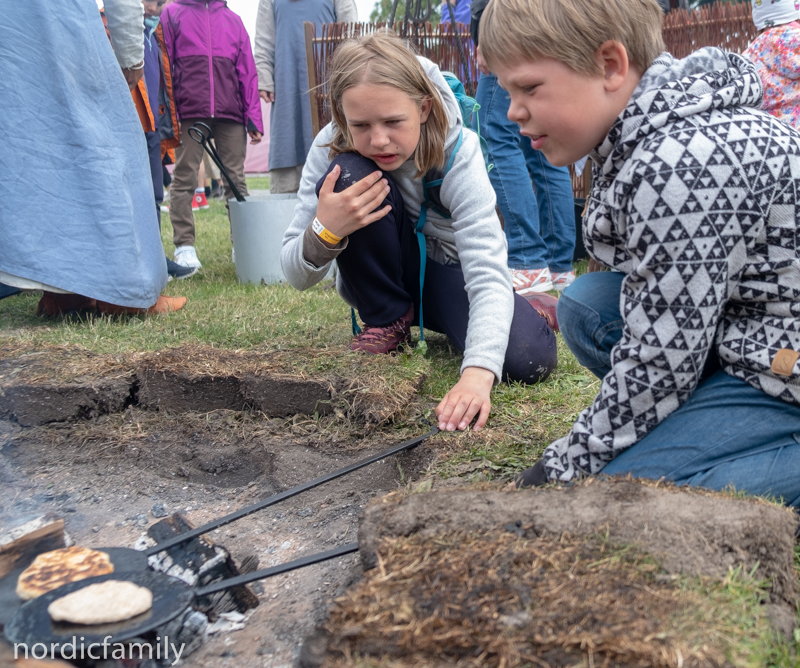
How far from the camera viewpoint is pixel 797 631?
1216 mm

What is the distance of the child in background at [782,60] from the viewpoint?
3.18 meters

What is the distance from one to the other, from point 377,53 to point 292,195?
2.77m

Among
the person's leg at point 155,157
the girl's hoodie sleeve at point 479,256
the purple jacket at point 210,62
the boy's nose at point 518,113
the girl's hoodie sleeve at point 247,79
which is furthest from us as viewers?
the girl's hoodie sleeve at point 247,79

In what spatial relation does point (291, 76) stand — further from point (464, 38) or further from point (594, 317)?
point (594, 317)

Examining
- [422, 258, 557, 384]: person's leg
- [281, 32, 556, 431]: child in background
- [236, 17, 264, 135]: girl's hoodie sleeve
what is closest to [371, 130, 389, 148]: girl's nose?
[281, 32, 556, 431]: child in background

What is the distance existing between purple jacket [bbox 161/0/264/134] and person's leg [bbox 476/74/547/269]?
8.24ft

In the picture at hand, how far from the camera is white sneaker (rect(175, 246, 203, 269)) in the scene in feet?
16.5

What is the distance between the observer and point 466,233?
97.0 inches

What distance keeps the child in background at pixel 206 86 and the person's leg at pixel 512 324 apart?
9.28 feet

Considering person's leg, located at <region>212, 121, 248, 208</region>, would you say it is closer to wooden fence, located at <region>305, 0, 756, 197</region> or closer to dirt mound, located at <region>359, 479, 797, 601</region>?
wooden fence, located at <region>305, 0, 756, 197</region>

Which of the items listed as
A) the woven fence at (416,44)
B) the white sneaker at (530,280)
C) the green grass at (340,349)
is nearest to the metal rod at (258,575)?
the green grass at (340,349)

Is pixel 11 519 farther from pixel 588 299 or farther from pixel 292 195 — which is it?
pixel 292 195

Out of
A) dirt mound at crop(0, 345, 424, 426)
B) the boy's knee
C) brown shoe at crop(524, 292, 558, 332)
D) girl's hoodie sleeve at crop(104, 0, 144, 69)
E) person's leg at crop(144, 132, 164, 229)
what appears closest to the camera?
dirt mound at crop(0, 345, 424, 426)

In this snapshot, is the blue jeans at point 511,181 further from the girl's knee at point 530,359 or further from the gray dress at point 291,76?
the gray dress at point 291,76
